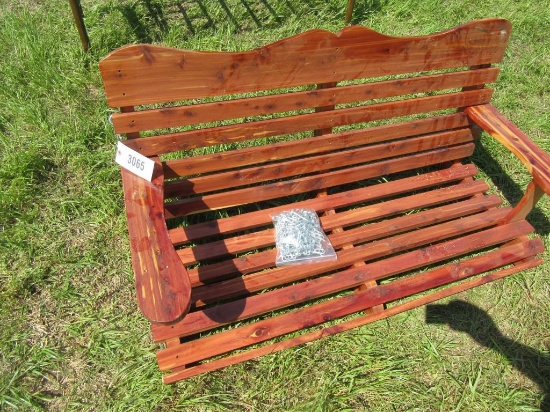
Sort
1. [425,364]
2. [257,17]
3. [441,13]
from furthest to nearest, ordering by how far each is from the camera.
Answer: [441,13] < [257,17] < [425,364]

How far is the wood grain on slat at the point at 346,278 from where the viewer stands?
2270 millimetres

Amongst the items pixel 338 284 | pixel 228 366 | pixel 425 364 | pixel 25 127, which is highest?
pixel 25 127

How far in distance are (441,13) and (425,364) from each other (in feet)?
12.7

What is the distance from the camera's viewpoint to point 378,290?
253 centimetres

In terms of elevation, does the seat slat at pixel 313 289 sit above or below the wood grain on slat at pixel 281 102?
below

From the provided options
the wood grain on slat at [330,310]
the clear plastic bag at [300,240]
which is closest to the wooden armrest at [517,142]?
the wood grain on slat at [330,310]

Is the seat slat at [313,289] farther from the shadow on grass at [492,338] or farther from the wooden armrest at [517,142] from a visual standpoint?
the wooden armrest at [517,142]

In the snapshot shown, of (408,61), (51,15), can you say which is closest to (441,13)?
(408,61)

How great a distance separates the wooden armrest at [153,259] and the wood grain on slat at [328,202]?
58 cm

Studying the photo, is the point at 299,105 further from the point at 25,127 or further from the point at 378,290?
the point at 25,127

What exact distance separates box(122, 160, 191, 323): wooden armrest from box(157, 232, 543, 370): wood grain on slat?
690mm

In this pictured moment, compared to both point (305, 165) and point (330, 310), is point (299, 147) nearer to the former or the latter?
point (305, 165)

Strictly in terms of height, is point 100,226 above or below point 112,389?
above

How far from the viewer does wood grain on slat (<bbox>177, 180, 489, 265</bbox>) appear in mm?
2578
